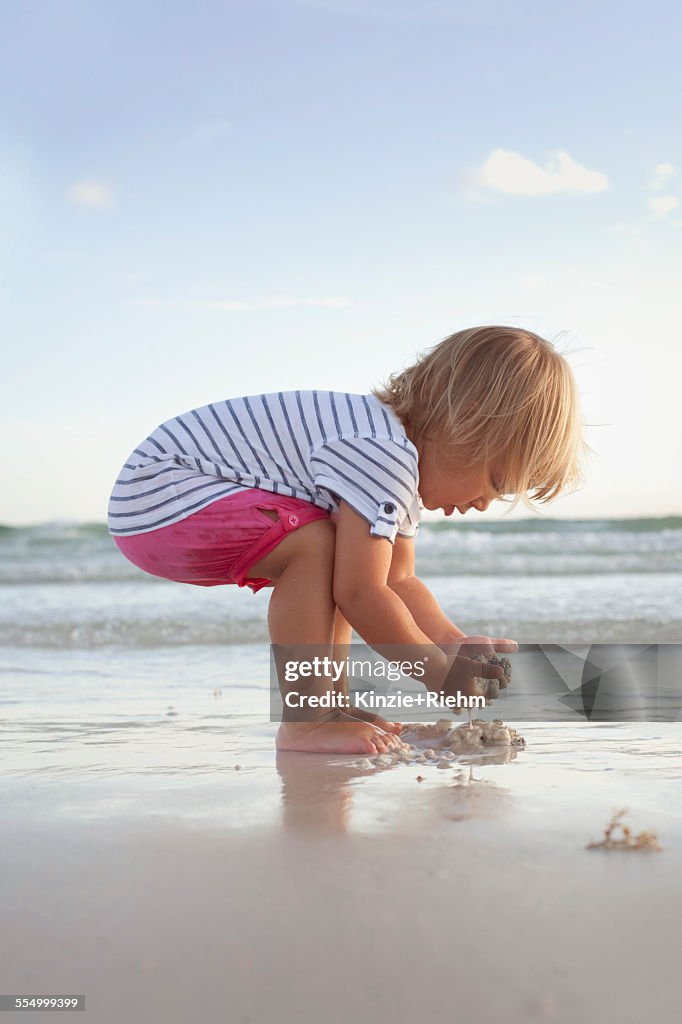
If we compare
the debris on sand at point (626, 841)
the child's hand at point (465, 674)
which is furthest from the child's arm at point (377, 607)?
the debris on sand at point (626, 841)

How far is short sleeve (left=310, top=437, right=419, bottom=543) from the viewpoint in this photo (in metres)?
1.97

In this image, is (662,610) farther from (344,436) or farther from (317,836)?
(317,836)

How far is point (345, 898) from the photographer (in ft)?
3.54

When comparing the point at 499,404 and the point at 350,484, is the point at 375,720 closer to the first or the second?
the point at 350,484

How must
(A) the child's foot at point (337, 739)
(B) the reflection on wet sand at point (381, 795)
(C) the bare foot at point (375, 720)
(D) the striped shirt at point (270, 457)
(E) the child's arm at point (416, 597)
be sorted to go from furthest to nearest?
1. (E) the child's arm at point (416, 597)
2. (C) the bare foot at point (375, 720)
3. (D) the striped shirt at point (270, 457)
4. (A) the child's foot at point (337, 739)
5. (B) the reflection on wet sand at point (381, 795)

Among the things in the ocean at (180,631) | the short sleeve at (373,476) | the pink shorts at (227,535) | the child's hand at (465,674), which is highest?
the short sleeve at (373,476)

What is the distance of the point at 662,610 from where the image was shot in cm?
488

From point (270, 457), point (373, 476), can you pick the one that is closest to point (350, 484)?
point (373, 476)

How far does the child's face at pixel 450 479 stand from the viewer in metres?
2.14

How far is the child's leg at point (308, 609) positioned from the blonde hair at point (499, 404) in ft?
1.09

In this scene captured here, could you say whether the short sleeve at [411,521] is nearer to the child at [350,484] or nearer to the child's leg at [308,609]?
the child at [350,484]

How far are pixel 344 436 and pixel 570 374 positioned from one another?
1.82 ft

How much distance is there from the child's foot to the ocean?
0.46ft

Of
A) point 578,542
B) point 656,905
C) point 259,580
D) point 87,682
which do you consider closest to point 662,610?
point 87,682
